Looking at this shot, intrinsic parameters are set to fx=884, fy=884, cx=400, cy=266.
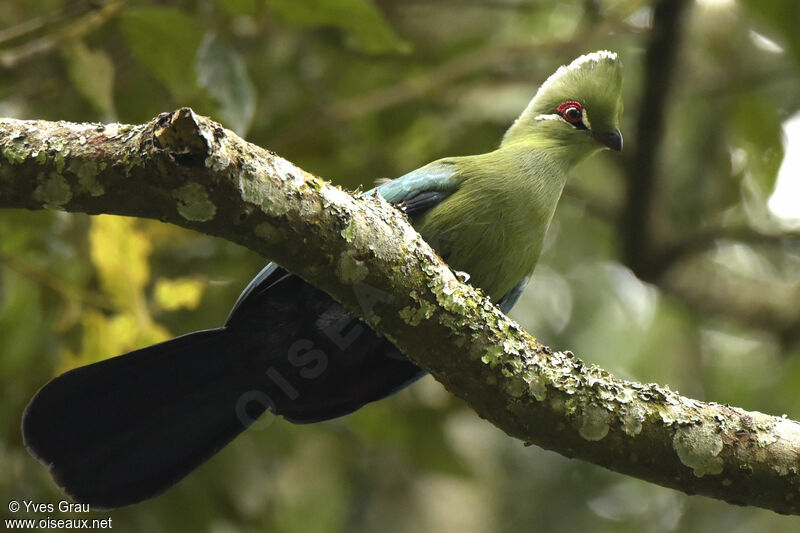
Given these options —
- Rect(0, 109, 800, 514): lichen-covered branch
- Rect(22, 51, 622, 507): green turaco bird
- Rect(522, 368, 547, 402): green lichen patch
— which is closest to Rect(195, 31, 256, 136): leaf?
Rect(22, 51, 622, 507): green turaco bird

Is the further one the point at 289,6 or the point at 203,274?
the point at 203,274

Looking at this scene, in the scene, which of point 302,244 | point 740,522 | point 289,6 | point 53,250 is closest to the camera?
point 302,244

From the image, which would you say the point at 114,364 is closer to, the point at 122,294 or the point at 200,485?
the point at 122,294

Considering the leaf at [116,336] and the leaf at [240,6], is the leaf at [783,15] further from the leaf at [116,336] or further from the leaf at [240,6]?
the leaf at [116,336]

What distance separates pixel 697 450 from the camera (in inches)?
94.3

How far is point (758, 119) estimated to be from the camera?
15.2ft

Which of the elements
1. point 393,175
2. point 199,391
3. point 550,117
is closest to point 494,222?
point 550,117

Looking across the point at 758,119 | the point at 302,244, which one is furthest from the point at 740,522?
the point at 302,244

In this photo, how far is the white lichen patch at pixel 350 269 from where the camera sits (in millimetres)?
2129

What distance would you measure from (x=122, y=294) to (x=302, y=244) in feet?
5.16

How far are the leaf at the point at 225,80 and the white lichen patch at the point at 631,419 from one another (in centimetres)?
163

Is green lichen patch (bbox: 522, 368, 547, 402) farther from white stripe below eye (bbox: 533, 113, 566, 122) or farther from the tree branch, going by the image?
the tree branch

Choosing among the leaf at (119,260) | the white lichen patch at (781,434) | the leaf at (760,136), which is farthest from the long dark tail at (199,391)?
the leaf at (760,136)

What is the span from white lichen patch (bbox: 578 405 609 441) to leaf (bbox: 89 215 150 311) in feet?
5.99
